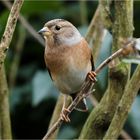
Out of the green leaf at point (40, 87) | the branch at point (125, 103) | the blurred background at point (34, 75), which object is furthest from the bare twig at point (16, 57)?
the branch at point (125, 103)

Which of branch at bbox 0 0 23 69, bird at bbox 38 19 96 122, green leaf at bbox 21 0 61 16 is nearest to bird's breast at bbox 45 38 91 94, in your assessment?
bird at bbox 38 19 96 122

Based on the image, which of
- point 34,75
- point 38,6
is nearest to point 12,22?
point 38,6

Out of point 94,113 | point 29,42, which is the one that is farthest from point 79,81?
point 29,42

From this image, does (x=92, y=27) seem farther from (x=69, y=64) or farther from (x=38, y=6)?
(x=38, y=6)

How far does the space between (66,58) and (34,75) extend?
1435 mm

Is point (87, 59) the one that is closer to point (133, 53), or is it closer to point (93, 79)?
point (93, 79)

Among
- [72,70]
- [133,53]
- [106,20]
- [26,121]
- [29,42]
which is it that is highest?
[133,53]

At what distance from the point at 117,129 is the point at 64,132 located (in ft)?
4.96

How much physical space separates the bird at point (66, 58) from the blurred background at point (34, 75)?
2.50 feet

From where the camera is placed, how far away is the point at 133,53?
1432mm

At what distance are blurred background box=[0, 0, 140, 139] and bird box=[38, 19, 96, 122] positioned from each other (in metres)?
0.76

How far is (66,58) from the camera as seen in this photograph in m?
2.57

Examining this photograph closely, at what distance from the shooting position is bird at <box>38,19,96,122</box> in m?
2.58

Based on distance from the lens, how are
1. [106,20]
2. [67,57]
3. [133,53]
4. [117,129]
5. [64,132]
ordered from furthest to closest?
[64,132] → [67,57] → [106,20] → [117,129] → [133,53]
